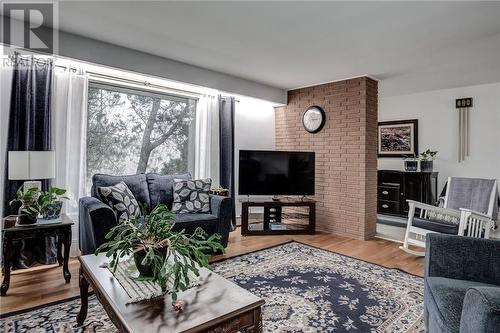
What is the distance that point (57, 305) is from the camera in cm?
221

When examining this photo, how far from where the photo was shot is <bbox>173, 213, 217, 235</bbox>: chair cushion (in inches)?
120

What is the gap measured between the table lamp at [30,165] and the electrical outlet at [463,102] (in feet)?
19.0

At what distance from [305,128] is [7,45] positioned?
12.8ft

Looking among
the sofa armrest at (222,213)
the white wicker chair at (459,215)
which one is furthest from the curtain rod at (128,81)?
the white wicker chair at (459,215)

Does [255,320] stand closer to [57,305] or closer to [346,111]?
[57,305]

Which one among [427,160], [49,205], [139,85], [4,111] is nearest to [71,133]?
[4,111]

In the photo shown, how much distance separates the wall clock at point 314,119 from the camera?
15.5ft

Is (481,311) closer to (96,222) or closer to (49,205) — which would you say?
(96,222)

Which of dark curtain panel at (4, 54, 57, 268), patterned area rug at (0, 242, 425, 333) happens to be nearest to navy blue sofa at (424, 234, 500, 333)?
patterned area rug at (0, 242, 425, 333)

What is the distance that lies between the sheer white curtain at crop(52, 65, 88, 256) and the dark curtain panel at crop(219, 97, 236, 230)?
6.13ft

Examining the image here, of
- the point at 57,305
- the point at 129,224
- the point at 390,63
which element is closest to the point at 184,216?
the point at 57,305

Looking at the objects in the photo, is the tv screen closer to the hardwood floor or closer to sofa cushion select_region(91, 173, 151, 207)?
the hardwood floor

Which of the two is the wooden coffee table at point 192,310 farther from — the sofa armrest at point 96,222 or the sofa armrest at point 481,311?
the sofa armrest at point 96,222

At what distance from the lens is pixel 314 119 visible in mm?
4824
